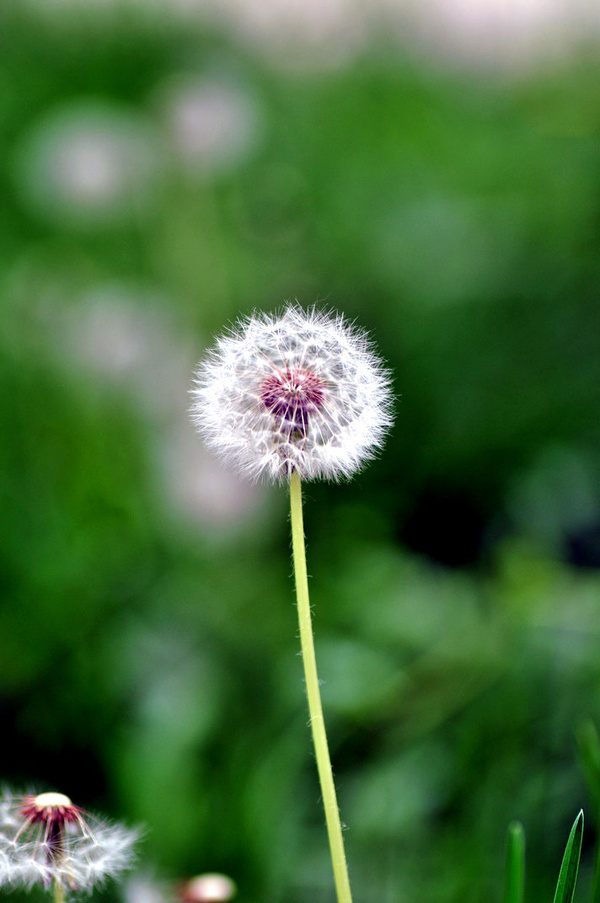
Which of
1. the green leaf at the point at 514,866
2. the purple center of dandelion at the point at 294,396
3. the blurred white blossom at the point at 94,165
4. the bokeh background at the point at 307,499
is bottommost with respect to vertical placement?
the green leaf at the point at 514,866

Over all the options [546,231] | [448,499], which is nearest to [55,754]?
Answer: [448,499]

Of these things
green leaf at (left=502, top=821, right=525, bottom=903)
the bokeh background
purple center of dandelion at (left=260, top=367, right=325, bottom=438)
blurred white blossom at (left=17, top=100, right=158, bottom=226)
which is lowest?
green leaf at (left=502, top=821, right=525, bottom=903)

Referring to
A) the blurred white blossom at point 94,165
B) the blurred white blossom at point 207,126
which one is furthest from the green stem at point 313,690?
the blurred white blossom at point 94,165

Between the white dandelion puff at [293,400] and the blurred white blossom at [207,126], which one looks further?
the blurred white blossom at [207,126]

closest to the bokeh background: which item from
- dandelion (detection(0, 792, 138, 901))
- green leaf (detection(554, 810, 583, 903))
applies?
dandelion (detection(0, 792, 138, 901))

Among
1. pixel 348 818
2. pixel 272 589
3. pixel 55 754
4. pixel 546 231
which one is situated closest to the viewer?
pixel 348 818

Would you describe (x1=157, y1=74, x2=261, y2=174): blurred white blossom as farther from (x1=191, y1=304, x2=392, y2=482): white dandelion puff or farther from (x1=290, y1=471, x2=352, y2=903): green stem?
(x1=290, y1=471, x2=352, y2=903): green stem

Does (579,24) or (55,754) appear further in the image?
(579,24)

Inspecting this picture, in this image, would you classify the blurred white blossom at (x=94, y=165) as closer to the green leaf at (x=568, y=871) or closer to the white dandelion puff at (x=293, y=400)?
the white dandelion puff at (x=293, y=400)

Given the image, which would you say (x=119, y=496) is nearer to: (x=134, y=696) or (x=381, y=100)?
(x=134, y=696)
